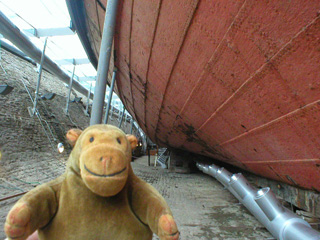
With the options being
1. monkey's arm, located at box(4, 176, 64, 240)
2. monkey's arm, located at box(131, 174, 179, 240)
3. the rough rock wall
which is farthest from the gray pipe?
the rough rock wall

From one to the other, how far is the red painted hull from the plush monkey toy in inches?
38.0

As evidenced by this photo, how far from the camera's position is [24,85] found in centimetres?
747

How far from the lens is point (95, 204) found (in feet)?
2.65

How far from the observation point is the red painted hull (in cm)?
102

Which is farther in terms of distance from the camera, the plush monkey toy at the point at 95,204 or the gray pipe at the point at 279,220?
the gray pipe at the point at 279,220

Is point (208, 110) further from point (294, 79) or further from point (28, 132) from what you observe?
point (28, 132)

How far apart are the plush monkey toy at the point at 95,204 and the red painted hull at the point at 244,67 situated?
0.96m

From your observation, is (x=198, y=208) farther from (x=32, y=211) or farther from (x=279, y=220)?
(x=32, y=211)

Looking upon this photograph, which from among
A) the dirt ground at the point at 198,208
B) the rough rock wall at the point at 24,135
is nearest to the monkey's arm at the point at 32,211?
the dirt ground at the point at 198,208

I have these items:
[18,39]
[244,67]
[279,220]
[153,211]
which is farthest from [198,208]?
[18,39]

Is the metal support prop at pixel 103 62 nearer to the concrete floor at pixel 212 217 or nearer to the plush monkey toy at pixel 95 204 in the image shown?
the plush monkey toy at pixel 95 204

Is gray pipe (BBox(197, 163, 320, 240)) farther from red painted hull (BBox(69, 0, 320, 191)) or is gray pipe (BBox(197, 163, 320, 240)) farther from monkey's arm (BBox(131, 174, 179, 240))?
monkey's arm (BBox(131, 174, 179, 240))

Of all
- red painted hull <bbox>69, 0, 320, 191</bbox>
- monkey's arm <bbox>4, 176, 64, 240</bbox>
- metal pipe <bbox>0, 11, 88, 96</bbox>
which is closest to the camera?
monkey's arm <bbox>4, 176, 64, 240</bbox>

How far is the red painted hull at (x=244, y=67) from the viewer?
3.34ft
